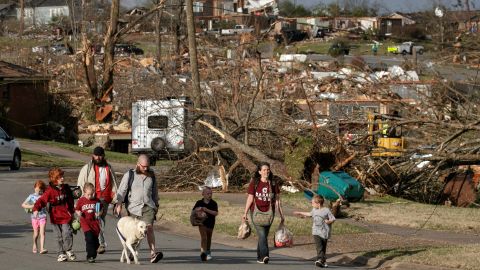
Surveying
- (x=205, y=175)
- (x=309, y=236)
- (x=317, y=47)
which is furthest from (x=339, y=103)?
(x=317, y=47)

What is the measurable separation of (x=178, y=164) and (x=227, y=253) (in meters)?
11.4

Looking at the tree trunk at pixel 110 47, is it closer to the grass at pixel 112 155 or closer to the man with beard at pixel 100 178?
the grass at pixel 112 155

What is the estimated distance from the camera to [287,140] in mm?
26031

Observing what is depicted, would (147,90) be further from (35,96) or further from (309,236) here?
(309,236)

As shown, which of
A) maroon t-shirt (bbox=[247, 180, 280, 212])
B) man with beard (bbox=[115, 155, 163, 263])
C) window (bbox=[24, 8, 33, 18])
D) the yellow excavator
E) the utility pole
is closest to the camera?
man with beard (bbox=[115, 155, 163, 263])

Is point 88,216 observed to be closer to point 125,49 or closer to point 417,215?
point 417,215

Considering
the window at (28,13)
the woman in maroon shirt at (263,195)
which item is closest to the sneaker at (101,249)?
the woman in maroon shirt at (263,195)

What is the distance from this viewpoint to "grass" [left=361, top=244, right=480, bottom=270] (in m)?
14.8

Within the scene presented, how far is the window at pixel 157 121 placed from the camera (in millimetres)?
36622

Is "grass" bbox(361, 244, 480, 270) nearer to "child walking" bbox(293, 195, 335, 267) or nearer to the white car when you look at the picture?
"child walking" bbox(293, 195, 335, 267)

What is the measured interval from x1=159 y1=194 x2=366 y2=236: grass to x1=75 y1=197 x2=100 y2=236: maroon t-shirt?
201 inches

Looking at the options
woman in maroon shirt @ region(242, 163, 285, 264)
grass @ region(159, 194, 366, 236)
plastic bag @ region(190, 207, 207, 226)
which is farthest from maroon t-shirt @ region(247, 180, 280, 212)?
grass @ region(159, 194, 366, 236)

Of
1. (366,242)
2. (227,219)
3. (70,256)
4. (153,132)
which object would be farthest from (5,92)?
(70,256)

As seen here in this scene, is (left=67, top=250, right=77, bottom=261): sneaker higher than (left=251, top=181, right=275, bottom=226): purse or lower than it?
lower
